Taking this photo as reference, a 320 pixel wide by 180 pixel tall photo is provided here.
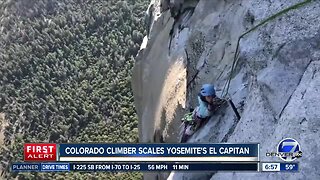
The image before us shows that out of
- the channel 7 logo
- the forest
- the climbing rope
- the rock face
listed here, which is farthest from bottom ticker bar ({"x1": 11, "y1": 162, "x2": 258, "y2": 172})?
the forest

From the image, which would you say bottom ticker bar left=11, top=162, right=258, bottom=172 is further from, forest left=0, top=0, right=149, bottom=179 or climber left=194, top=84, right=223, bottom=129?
forest left=0, top=0, right=149, bottom=179

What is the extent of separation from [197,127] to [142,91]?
1633 cm

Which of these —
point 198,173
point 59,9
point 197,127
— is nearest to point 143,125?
point 197,127

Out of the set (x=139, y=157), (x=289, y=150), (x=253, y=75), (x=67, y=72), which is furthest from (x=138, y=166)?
(x=67, y=72)

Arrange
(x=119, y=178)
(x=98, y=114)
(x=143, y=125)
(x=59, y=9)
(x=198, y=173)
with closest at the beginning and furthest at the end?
(x=198, y=173) → (x=143, y=125) → (x=119, y=178) → (x=98, y=114) → (x=59, y=9)

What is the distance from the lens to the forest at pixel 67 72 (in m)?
65.4

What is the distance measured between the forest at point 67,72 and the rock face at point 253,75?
2995 cm

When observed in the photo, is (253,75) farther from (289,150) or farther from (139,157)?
(139,157)

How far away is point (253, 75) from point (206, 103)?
10.5 feet

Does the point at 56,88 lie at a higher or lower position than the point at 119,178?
higher

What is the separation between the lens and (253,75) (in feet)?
66.4

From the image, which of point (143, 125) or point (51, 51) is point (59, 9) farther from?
point (143, 125)

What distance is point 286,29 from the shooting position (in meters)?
19.7

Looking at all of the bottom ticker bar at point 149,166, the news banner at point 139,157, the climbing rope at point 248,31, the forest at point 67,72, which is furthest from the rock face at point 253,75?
the forest at point 67,72
